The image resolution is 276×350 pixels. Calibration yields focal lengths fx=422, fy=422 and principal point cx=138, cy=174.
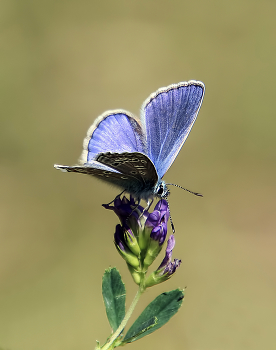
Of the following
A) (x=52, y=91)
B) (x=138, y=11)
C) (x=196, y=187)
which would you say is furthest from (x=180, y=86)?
(x=138, y=11)

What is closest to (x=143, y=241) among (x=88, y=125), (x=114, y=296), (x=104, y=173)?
(x=114, y=296)

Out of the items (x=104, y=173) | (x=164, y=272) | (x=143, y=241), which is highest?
(x=104, y=173)

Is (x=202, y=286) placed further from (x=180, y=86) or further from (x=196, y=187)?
(x=180, y=86)

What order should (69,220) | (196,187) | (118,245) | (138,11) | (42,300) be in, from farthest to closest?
(138,11)
(196,187)
(69,220)
(42,300)
(118,245)

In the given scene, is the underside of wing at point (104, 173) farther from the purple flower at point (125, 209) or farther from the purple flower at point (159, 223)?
the purple flower at point (159, 223)

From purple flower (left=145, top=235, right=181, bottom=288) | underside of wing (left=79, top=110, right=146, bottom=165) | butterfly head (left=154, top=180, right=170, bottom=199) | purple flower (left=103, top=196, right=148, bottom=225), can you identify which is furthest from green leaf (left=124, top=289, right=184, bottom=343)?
underside of wing (left=79, top=110, right=146, bottom=165)

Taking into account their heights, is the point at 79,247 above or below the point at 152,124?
below

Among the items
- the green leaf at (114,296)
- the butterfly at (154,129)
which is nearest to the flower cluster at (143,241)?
the green leaf at (114,296)

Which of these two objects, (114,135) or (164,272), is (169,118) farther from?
(164,272)
